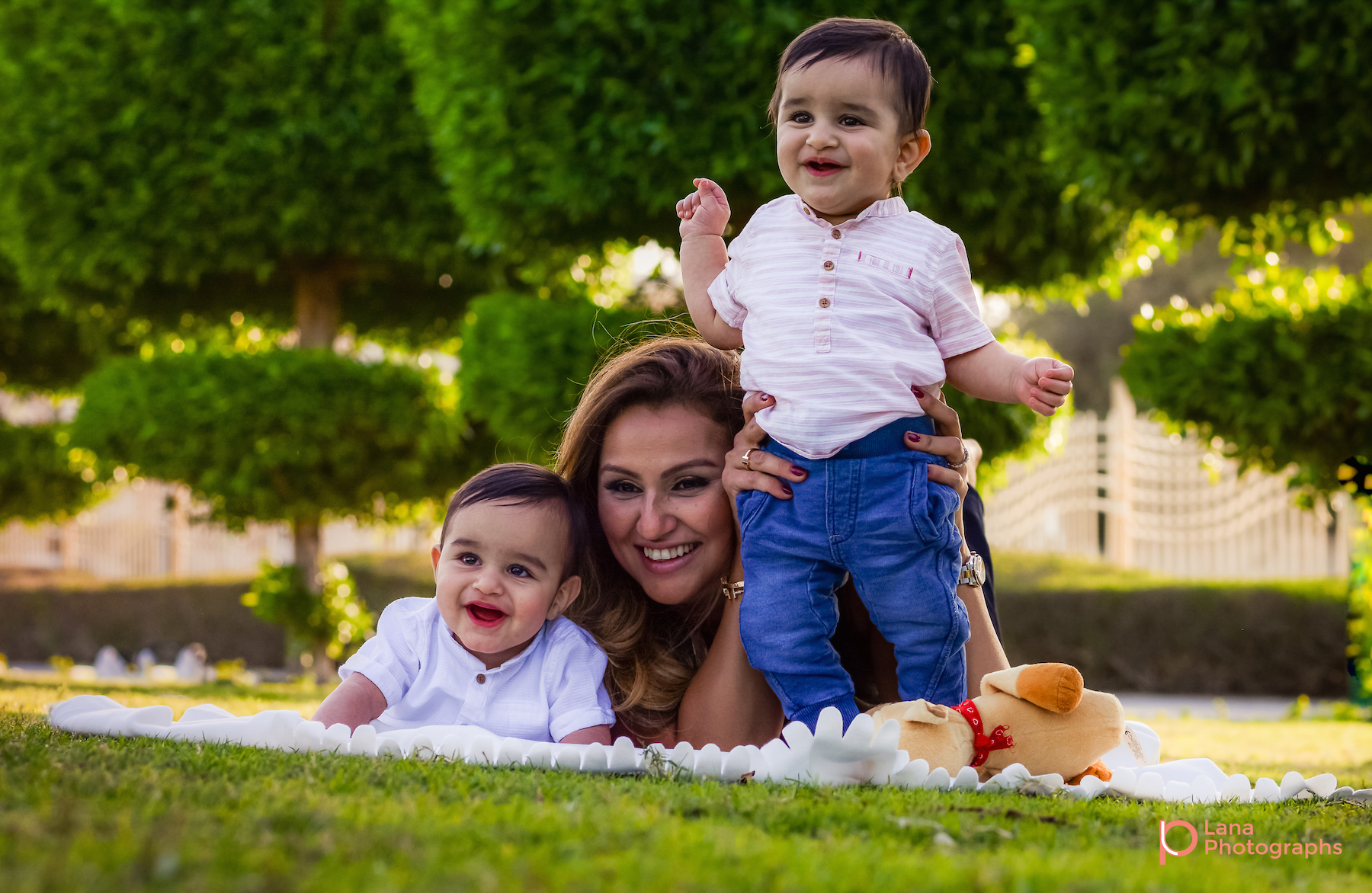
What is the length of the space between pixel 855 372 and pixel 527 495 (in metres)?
0.96

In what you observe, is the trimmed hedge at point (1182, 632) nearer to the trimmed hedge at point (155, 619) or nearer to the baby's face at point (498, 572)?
the trimmed hedge at point (155, 619)

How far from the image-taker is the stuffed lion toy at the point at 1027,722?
2486 millimetres

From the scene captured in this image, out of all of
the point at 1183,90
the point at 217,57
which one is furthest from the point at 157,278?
the point at 1183,90

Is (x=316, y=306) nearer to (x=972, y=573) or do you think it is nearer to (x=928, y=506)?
(x=972, y=573)

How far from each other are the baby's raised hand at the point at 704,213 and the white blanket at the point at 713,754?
4.19 feet

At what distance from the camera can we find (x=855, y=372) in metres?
2.65

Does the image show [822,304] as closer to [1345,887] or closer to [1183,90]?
[1345,887]

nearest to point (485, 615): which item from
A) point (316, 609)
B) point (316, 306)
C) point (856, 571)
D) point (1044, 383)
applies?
point (856, 571)

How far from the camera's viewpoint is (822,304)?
270cm

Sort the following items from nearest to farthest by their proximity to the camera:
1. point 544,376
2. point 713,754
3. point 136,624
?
point 713,754 → point 544,376 → point 136,624

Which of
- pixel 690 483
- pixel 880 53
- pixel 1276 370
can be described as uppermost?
pixel 880 53

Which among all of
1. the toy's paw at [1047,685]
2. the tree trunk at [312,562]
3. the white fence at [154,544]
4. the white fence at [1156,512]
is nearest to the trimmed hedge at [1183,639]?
the white fence at [1156,512]

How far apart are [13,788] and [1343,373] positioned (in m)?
5.15

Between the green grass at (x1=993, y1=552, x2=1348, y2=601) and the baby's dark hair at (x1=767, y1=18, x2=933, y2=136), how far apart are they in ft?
29.5
